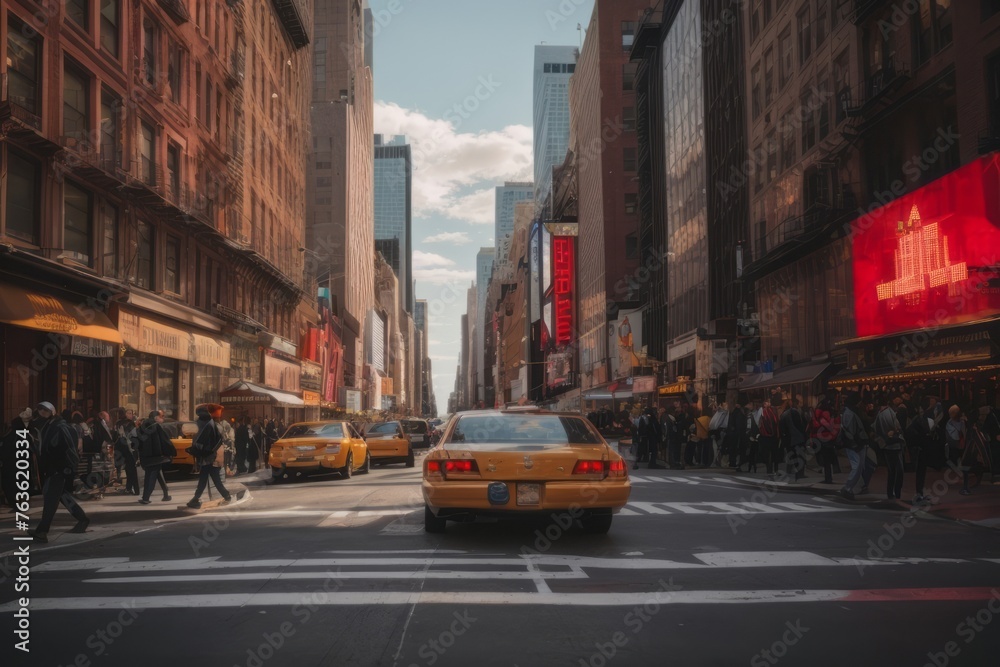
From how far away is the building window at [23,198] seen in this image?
20109mm

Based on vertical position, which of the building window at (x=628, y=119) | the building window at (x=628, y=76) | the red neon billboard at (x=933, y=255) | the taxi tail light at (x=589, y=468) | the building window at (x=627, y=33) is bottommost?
the taxi tail light at (x=589, y=468)

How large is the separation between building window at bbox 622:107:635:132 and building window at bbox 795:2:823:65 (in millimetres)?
44704

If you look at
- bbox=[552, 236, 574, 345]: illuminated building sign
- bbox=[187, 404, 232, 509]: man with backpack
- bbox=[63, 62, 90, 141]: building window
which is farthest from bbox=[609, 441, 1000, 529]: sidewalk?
bbox=[552, 236, 574, 345]: illuminated building sign

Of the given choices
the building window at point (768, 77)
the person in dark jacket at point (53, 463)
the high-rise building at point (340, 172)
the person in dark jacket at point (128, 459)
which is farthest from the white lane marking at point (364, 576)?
the high-rise building at point (340, 172)

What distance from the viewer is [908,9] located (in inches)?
1048

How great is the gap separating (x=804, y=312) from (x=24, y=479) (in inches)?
1131

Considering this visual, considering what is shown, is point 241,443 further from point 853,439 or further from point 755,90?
point 755,90

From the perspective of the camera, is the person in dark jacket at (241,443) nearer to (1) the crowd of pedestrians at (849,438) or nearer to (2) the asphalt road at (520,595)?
(1) the crowd of pedestrians at (849,438)

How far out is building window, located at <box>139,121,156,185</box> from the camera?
28.4 metres

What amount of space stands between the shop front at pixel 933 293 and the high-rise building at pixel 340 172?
7522cm

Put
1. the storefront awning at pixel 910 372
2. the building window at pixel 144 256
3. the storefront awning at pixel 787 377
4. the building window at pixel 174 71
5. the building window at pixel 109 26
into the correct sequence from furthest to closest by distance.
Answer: the building window at pixel 174 71 → the storefront awning at pixel 787 377 → the building window at pixel 144 256 → the building window at pixel 109 26 → the storefront awning at pixel 910 372

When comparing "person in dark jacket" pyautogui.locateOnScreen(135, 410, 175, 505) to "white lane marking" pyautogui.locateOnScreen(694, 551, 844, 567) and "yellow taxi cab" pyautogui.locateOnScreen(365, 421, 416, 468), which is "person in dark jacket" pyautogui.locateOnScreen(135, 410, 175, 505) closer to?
"white lane marking" pyautogui.locateOnScreen(694, 551, 844, 567)

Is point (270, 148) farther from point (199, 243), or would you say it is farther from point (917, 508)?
point (917, 508)

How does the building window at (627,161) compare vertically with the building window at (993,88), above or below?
above
